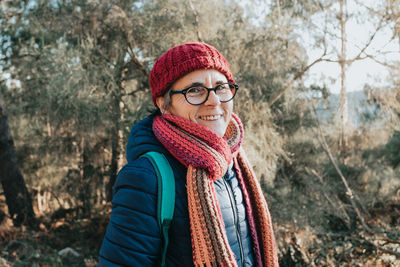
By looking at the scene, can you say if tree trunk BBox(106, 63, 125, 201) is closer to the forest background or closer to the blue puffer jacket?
the forest background

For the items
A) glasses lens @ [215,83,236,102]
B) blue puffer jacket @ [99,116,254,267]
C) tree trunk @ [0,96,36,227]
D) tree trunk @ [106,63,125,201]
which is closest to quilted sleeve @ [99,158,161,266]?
blue puffer jacket @ [99,116,254,267]

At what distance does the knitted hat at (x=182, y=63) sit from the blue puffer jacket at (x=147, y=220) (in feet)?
0.89

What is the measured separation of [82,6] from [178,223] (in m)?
4.82

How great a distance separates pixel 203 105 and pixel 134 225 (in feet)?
1.97

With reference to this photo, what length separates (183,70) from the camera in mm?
1255

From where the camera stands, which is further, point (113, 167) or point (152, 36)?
point (113, 167)

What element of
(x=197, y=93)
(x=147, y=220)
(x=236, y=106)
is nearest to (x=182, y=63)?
(x=197, y=93)

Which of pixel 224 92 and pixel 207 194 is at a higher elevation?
pixel 224 92

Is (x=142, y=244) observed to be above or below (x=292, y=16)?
below

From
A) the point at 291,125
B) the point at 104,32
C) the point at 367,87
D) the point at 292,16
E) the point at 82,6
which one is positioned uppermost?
the point at 82,6

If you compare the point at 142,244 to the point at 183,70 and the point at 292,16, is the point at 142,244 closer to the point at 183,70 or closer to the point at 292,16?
the point at 183,70

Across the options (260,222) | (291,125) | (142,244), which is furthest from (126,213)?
(291,125)

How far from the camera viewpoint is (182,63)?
126 centimetres

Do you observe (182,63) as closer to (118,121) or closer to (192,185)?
(192,185)
